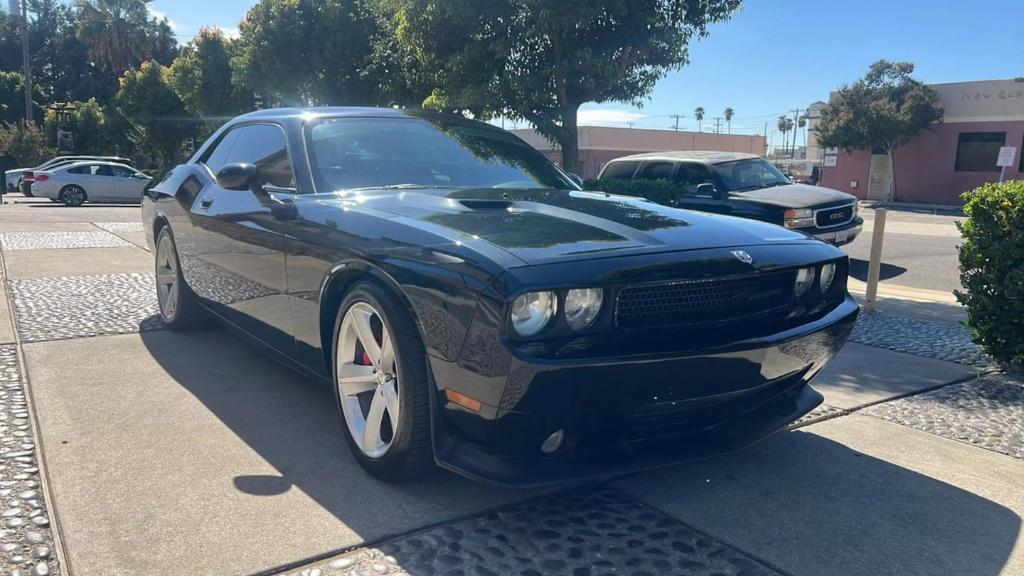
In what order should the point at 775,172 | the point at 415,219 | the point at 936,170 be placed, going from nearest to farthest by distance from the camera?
1. the point at 415,219
2. the point at 775,172
3. the point at 936,170

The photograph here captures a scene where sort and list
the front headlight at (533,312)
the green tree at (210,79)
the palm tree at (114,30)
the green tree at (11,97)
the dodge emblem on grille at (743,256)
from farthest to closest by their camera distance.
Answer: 1. the green tree at (11,97)
2. the palm tree at (114,30)
3. the green tree at (210,79)
4. the dodge emblem on grille at (743,256)
5. the front headlight at (533,312)

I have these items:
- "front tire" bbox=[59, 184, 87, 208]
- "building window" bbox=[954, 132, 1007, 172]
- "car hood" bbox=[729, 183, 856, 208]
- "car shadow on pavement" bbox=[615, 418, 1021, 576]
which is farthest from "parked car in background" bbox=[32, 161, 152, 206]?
"building window" bbox=[954, 132, 1007, 172]

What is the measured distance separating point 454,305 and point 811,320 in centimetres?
146

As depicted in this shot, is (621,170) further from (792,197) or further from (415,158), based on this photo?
(415,158)

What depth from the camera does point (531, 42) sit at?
30.2ft

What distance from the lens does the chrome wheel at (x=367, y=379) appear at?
289 centimetres

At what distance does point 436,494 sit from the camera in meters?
2.95

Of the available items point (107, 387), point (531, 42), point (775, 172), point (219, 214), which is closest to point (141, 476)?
point (107, 387)

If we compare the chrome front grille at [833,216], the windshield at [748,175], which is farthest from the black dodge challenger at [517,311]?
the windshield at [748,175]

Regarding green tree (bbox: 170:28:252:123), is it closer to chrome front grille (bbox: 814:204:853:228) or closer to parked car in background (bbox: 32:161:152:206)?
parked car in background (bbox: 32:161:152:206)

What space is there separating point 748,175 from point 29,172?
22504 millimetres

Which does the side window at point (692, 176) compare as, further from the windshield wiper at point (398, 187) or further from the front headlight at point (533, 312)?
the front headlight at point (533, 312)

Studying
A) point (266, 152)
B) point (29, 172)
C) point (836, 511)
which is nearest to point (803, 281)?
point (836, 511)

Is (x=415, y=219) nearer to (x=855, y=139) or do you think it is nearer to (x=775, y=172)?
(x=775, y=172)
